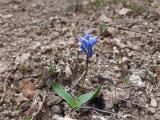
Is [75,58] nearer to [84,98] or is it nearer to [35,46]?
[35,46]

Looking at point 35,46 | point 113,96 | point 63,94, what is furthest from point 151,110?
point 35,46

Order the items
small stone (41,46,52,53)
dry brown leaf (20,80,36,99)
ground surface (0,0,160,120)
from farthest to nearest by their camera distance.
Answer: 1. small stone (41,46,52,53)
2. dry brown leaf (20,80,36,99)
3. ground surface (0,0,160,120)

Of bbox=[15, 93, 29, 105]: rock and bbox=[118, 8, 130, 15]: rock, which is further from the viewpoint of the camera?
bbox=[118, 8, 130, 15]: rock

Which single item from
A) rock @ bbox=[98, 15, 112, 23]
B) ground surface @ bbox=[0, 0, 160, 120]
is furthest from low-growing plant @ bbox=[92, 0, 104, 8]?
rock @ bbox=[98, 15, 112, 23]

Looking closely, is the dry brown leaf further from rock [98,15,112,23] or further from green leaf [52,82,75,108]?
rock [98,15,112,23]

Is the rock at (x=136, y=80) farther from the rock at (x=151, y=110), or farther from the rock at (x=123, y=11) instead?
the rock at (x=123, y=11)

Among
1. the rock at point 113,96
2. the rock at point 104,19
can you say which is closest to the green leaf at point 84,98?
the rock at point 113,96

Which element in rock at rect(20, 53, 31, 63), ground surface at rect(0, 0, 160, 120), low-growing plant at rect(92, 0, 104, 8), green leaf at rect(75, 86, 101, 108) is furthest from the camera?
low-growing plant at rect(92, 0, 104, 8)

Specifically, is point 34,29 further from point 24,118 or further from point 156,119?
point 156,119
